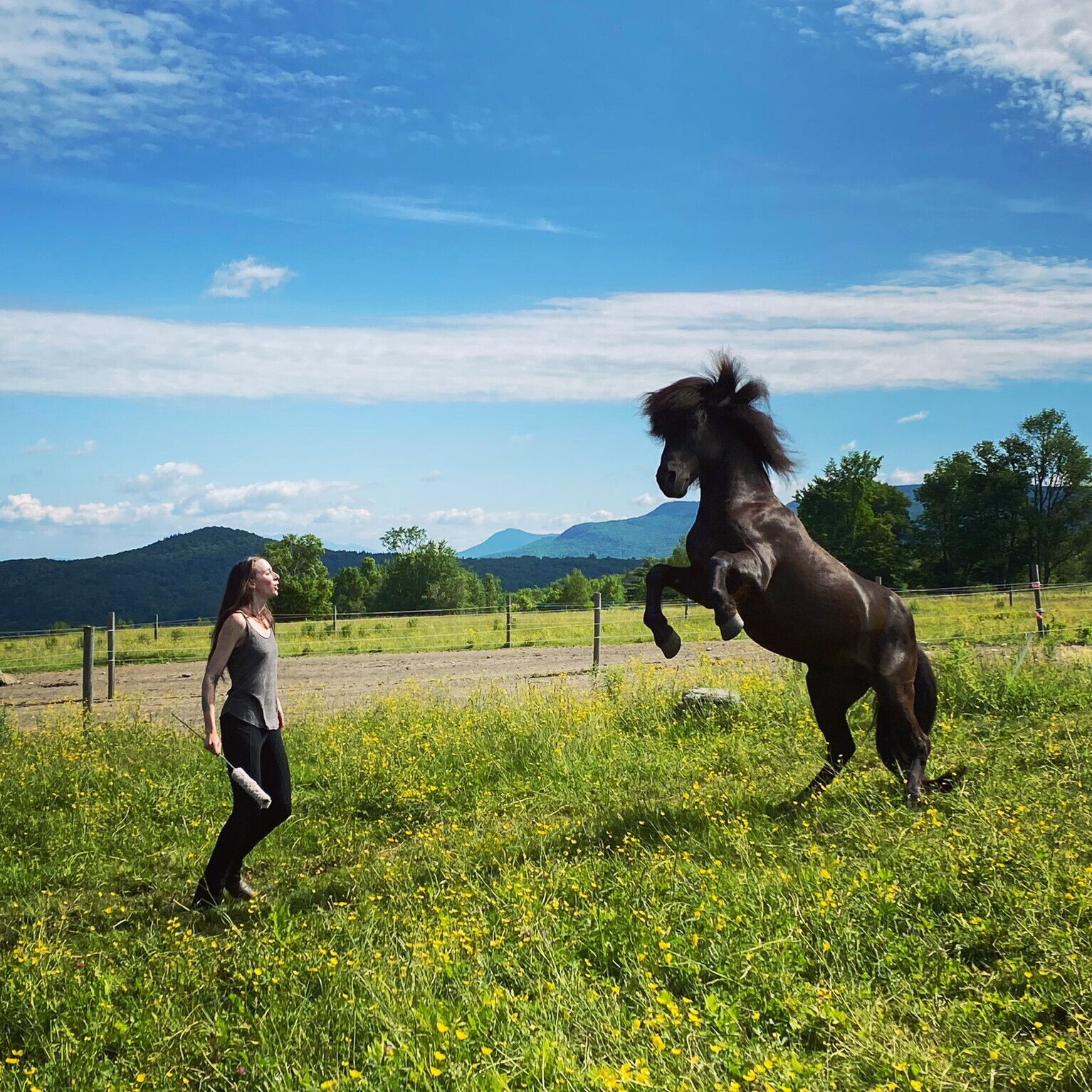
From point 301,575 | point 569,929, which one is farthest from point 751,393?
point 301,575

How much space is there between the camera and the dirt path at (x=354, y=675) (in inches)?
591

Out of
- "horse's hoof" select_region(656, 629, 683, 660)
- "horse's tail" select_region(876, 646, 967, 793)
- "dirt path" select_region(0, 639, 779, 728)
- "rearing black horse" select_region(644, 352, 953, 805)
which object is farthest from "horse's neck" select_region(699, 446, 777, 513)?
"dirt path" select_region(0, 639, 779, 728)

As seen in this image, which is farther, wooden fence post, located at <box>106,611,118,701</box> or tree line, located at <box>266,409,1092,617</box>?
tree line, located at <box>266,409,1092,617</box>

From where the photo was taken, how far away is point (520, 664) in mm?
20484

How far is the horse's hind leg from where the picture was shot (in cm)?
614

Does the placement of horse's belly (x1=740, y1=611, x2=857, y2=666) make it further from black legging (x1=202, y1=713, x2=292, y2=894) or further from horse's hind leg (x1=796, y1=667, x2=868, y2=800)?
black legging (x1=202, y1=713, x2=292, y2=894)

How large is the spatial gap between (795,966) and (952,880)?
1095 mm

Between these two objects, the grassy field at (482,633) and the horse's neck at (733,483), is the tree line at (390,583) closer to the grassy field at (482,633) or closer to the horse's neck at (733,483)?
the grassy field at (482,633)

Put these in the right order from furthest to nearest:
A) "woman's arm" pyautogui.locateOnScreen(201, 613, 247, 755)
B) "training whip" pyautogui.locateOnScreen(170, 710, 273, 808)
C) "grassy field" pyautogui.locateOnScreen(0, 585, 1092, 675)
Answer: "grassy field" pyautogui.locateOnScreen(0, 585, 1092, 675) → "woman's arm" pyautogui.locateOnScreen(201, 613, 247, 755) → "training whip" pyautogui.locateOnScreen(170, 710, 273, 808)

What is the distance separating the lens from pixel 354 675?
1903 centimetres

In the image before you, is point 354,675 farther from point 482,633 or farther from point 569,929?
point 569,929

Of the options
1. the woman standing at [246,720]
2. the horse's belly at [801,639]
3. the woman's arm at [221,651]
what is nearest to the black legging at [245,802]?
the woman standing at [246,720]

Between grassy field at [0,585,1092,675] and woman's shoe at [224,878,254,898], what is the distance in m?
16.4

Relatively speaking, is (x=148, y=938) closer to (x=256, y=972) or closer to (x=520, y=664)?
(x=256, y=972)
